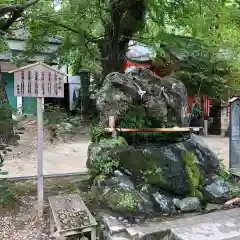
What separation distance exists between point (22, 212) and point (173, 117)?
336 cm

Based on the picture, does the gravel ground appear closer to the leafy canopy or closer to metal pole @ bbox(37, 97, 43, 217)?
metal pole @ bbox(37, 97, 43, 217)

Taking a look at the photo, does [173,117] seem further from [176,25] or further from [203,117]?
[203,117]

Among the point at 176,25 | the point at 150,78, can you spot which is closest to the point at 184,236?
the point at 150,78

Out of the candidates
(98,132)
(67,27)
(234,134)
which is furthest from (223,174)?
(67,27)

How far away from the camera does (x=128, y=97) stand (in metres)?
6.04

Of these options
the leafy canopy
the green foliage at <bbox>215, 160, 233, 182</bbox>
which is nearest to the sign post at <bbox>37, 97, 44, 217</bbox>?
the leafy canopy

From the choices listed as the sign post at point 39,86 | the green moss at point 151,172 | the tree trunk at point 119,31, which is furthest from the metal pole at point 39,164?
the tree trunk at point 119,31

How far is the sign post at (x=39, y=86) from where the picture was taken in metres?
4.94

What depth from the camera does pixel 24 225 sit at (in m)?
4.71

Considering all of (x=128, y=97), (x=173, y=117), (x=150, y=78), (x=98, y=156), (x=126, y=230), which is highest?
(x=150, y=78)

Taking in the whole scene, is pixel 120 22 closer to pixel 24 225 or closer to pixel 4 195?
pixel 4 195

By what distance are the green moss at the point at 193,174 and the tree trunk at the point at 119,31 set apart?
307 cm

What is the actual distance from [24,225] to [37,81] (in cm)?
226

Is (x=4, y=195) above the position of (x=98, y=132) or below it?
below
